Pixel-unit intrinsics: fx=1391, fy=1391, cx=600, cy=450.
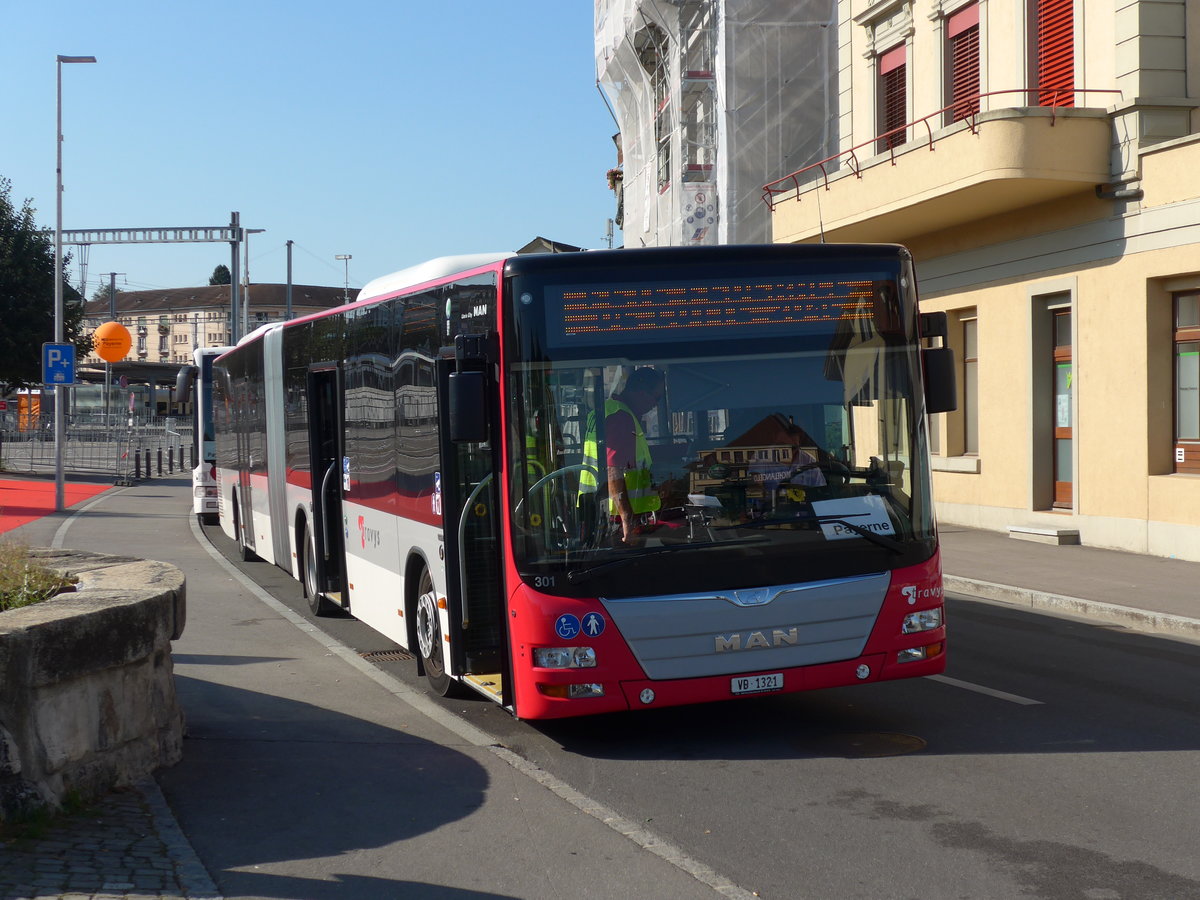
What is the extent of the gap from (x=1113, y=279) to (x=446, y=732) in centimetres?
1249

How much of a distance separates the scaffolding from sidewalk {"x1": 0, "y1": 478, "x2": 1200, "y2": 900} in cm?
1622

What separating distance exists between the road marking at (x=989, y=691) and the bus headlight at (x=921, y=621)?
117 centimetres

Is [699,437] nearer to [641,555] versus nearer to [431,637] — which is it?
[641,555]

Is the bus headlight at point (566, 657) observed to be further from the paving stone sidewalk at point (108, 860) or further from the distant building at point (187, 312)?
the distant building at point (187, 312)

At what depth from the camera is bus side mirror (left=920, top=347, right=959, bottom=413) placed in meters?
7.70

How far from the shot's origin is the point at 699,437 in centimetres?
717

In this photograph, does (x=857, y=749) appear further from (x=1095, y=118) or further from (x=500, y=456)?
(x=1095, y=118)

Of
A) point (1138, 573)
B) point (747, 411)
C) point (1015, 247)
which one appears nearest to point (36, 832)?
point (747, 411)

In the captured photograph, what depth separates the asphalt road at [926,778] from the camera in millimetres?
5289

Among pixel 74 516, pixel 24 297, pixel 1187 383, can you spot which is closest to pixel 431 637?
pixel 1187 383

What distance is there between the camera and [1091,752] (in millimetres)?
7188

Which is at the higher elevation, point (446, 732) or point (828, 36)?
point (828, 36)

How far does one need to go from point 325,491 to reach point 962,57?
44.9 feet

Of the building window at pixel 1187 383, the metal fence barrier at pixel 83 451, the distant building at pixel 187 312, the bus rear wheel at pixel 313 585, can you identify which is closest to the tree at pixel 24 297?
the metal fence barrier at pixel 83 451
